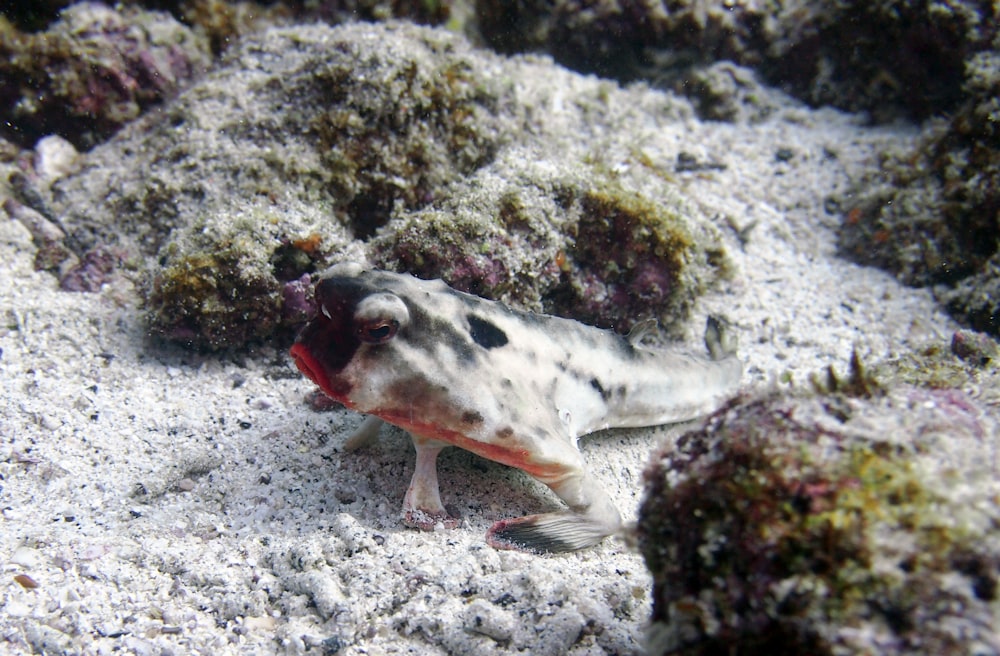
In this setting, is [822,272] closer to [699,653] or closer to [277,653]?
[699,653]

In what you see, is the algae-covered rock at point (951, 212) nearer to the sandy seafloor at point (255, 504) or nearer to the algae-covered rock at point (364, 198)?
the sandy seafloor at point (255, 504)

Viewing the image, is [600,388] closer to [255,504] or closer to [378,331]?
[378,331]

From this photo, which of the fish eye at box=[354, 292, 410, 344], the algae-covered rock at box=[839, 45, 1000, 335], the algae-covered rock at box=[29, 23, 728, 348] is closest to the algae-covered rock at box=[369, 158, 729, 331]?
the algae-covered rock at box=[29, 23, 728, 348]

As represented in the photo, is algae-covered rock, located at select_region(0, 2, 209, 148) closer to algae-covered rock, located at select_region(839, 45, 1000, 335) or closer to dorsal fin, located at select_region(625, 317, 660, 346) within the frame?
dorsal fin, located at select_region(625, 317, 660, 346)

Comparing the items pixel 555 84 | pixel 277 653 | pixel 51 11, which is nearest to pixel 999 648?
pixel 277 653

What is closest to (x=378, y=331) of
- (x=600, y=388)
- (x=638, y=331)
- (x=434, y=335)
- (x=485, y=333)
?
(x=434, y=335)

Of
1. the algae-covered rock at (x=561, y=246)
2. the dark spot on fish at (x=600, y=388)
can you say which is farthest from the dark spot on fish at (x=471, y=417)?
the algae-covered rock at (x=561, y=246)
